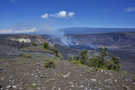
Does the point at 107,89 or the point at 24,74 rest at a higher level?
the point at 24,74

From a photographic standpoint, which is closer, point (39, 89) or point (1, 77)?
point (39, 89)

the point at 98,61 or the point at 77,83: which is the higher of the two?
the point at 77,83

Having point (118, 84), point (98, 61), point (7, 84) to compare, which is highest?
point (7, 84)

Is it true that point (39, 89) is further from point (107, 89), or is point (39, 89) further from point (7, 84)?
point (107, 89)

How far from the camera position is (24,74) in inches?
274

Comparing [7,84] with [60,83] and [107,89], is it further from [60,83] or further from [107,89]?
[107,89]

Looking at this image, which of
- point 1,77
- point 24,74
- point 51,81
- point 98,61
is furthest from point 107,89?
point 98,61

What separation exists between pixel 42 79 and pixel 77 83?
196cm

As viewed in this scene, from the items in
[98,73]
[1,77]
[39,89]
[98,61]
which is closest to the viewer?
[39,89]

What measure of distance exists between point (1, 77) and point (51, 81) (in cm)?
281

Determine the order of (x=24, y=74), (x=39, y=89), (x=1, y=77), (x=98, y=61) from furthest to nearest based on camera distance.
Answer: (x=98, y=61)
(x=24, y=74)
(x=1, y=77)
(x=39, y=89)

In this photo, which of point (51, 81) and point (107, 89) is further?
point (51, 81)

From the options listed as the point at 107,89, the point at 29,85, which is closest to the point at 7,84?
the point at 29,85

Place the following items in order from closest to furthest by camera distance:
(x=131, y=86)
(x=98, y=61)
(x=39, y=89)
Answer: (x=39, y=89) → (x=131, y=86) → (x=98, y=61)
